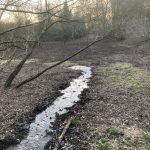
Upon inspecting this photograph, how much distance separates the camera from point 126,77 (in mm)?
33719

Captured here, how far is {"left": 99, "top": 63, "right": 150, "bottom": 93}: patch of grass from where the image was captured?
95.9 ft

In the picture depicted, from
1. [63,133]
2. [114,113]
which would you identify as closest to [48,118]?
[63,133]

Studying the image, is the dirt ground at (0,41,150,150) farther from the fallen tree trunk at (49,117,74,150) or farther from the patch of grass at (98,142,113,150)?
the fallen tree trunk at (49,117,74,150)

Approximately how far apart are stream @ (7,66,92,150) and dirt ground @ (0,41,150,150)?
1.85 feet

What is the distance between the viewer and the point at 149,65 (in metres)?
41.2

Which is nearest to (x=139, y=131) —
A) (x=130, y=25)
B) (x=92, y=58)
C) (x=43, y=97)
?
(x=43, y=97)

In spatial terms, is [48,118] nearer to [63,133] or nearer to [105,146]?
[63,133]

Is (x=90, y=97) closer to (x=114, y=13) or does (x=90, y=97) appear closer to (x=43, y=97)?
(x=43, y=97)

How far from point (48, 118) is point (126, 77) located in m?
14.6

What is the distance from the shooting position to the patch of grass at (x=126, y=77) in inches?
1151

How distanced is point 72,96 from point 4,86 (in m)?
Result: 6.26

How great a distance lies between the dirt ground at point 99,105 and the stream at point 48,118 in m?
0.56

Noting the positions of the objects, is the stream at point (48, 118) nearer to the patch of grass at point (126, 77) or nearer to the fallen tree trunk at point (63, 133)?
the fallen tree trunk at point (63, 133)

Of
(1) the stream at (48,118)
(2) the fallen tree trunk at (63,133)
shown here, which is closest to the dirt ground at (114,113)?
(2) the fallen tree trunk at (63,133)
